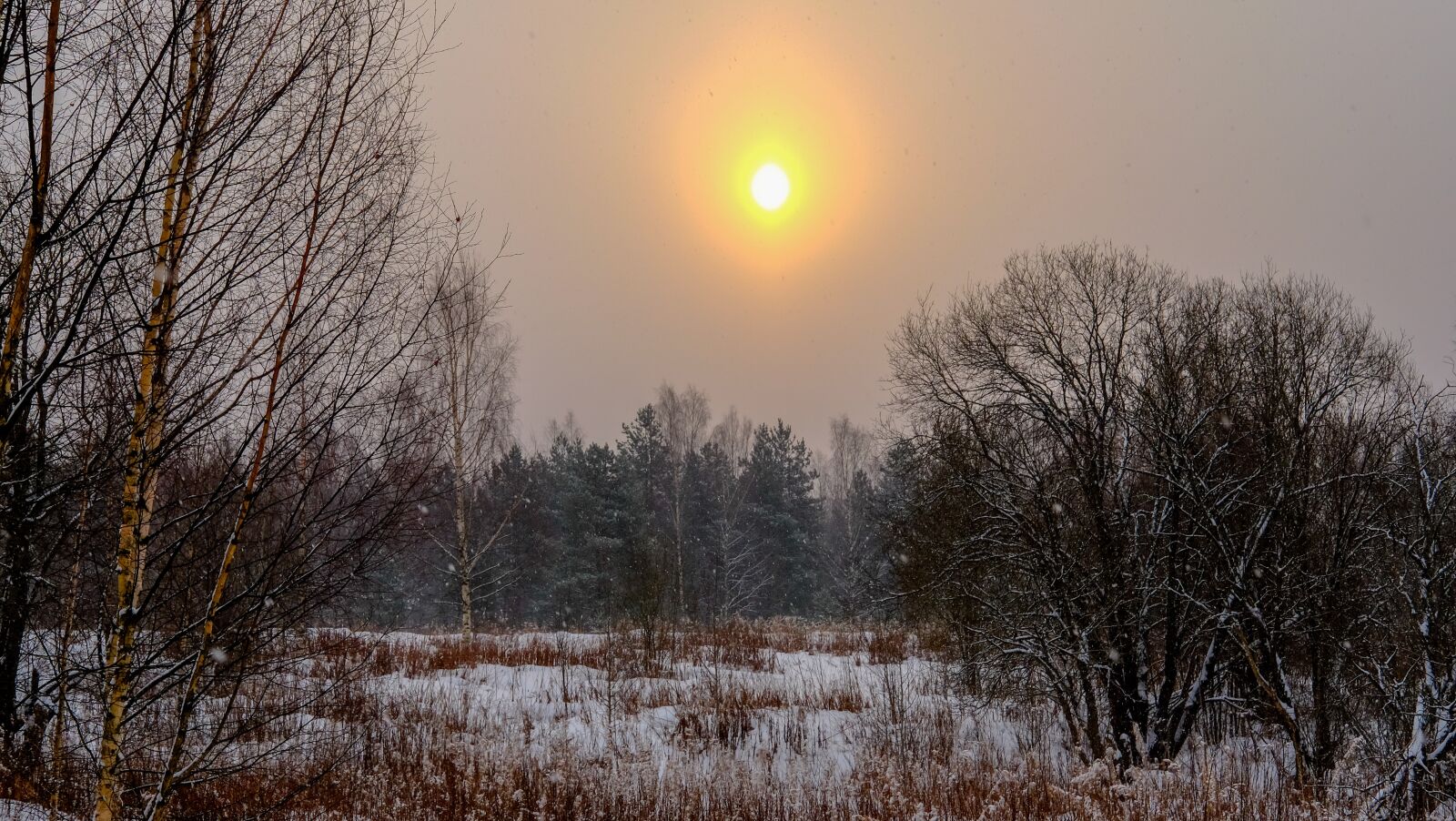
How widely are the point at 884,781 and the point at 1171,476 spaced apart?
18.9ft

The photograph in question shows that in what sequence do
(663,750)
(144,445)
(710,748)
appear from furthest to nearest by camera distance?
(663,750)
(710,748)
(144,445)

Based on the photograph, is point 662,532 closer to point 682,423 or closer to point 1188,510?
point 682,423

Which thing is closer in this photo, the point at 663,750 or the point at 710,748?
the point at 710,748

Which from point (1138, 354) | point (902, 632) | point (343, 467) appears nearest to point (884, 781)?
point (343, 467)

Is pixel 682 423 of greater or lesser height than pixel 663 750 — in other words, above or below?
above

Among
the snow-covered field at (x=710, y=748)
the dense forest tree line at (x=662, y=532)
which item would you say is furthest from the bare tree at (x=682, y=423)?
the snow-covered field at (x=710, y=748)

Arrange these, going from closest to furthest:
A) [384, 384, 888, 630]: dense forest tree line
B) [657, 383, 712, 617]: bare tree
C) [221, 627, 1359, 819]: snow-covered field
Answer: [221, 627, 1359, 819]: snow-covered field → [384, 384, 888, 630]: dense forest tree line → [657, 383, 712, 617]: bare tree

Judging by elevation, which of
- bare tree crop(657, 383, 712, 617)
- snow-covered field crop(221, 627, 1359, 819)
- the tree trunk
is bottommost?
snow-covered field crop(221, 627, 1359, 819)

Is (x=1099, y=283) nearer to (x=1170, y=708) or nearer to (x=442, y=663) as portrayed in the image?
(x=1170, y=708)

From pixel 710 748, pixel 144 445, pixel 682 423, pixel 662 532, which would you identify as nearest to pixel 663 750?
pixel 710 748

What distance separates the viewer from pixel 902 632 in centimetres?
1964

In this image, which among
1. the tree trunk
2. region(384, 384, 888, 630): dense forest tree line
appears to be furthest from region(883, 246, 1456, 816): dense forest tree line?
region(384, 384, 888, 630): dense forest tree line

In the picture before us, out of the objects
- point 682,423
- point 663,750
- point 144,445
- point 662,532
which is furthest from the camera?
point 682,423

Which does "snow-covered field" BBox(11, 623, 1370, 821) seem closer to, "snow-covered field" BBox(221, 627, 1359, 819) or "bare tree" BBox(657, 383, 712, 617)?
"snow-covered field" BBox(221, 627, 1359, 819)
